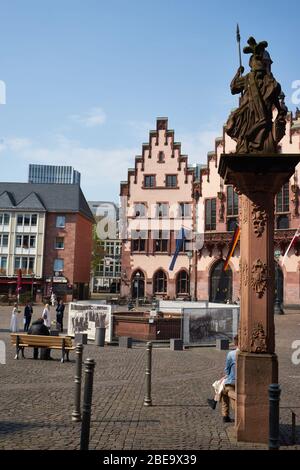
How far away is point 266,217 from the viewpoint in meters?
8.32

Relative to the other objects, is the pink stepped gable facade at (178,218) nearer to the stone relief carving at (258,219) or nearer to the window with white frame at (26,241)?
the window with white frame at (26,241)

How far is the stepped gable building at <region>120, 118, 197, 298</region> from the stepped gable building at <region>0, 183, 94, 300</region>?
8.41m

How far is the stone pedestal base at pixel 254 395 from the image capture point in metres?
7.78

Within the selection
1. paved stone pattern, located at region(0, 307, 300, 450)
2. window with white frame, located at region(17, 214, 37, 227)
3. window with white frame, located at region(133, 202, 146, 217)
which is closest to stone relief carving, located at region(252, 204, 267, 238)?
paved stone pattern, located at region(0, 307, 300, 450)

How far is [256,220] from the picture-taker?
832cm

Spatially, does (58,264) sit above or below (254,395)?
above

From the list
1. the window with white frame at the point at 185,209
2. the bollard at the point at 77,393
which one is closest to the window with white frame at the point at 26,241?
the window with white frame at the point at 185,209

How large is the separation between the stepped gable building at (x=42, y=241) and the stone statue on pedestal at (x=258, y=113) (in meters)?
52.8

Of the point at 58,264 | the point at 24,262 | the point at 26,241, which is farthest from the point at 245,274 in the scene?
the point at 26,241

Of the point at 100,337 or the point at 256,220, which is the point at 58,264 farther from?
the point at 256,220

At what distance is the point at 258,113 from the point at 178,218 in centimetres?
4715
